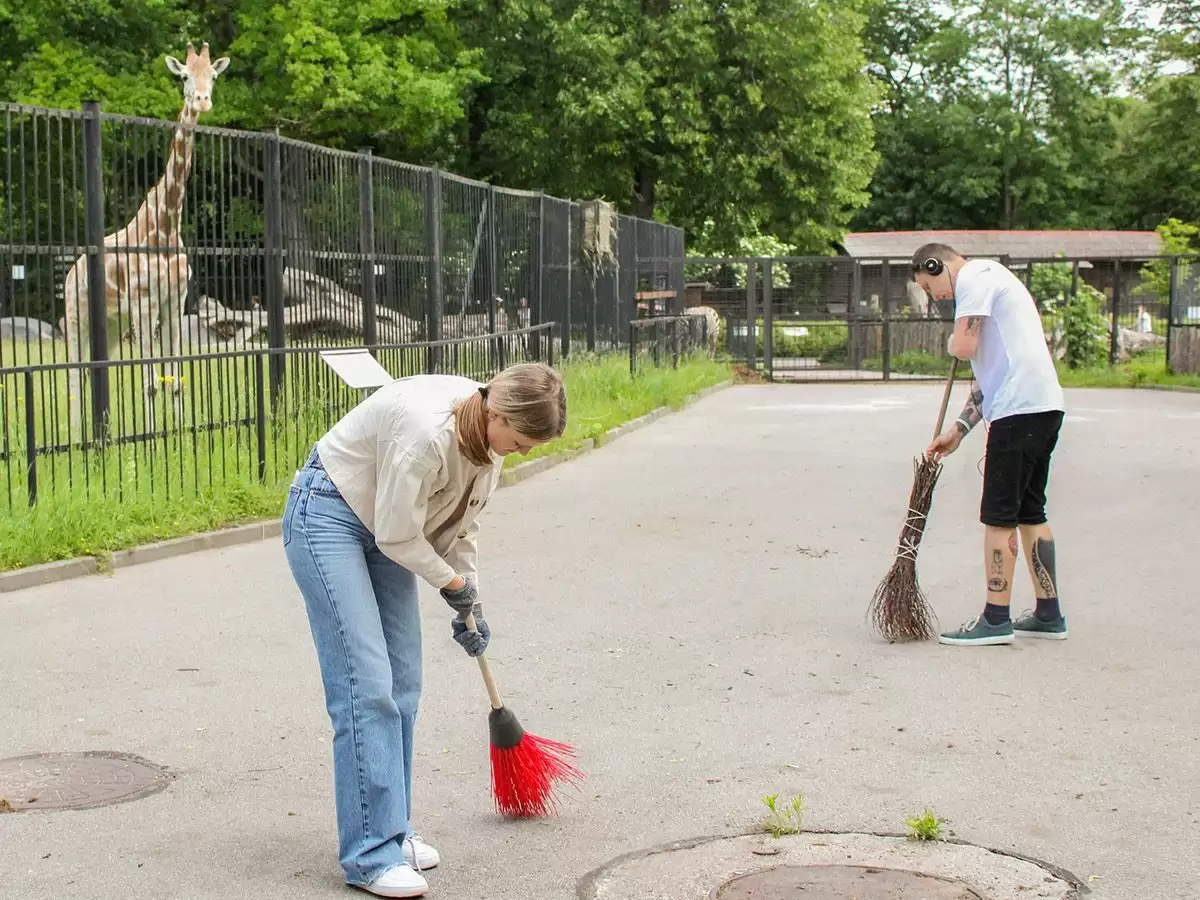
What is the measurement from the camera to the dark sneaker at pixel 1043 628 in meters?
8.16

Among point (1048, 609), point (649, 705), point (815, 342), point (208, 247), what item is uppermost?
point (208, 247)

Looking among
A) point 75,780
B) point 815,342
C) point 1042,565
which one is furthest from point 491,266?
point 815,342

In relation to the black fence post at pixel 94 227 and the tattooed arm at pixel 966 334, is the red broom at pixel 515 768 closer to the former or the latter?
the tattooed arm at pixel 966 334

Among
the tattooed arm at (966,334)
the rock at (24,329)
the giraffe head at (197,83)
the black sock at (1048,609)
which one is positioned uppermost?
the giraffe head at (197,83)

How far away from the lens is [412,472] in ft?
14.5

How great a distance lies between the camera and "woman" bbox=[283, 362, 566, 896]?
4.42m

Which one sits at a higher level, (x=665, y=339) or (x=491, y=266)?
(x=491, y=266)

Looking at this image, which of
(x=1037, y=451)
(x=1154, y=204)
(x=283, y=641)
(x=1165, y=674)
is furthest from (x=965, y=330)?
(x=1154, y=204)

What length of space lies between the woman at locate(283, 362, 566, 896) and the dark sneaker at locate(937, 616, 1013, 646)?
384 centimetres

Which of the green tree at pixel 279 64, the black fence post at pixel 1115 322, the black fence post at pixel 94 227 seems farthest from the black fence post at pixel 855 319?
the black fence post at pixel 94 227

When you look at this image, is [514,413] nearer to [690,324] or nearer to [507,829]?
[507,829]

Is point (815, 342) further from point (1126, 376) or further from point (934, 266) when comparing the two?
point (934, 266)

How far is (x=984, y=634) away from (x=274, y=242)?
784 cm

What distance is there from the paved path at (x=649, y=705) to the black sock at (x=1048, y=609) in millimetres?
255
